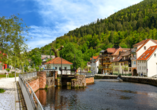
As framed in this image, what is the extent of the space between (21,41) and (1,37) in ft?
7.41

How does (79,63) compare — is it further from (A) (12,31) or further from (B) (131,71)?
(A) (12,31)

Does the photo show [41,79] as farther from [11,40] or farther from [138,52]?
[138,52]

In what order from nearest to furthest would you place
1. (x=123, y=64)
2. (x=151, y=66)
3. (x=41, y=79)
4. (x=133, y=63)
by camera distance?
(x=41, y=79) < (x=151, y=66) < (x=133, y=63) < (x=123, y=64)

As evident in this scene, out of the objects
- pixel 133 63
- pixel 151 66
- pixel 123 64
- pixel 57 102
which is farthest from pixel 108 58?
pixel 57 102

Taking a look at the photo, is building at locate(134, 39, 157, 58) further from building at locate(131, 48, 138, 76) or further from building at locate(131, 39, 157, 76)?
building at locate(131, 48, 138, 76)

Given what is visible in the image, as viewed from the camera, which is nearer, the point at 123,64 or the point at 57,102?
the point at 57,102

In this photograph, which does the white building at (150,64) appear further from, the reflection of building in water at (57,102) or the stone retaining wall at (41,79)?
the reflection of building in water at (57,102)

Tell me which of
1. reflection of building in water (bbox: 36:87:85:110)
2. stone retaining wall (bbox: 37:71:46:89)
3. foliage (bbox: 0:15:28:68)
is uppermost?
foliage (bbox: 0:15:28:68)

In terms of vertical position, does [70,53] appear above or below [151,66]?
above

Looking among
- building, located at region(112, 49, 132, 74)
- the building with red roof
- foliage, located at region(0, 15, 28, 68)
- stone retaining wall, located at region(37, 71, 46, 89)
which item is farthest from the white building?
foliage, located at region(0, 15, 28, 68)

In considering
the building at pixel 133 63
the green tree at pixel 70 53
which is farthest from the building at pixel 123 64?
the green tree at pixel 70 53

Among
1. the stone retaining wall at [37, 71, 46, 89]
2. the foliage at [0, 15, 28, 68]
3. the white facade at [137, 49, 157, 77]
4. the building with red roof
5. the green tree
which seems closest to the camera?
the foliage at [0, 15, 28, 68]

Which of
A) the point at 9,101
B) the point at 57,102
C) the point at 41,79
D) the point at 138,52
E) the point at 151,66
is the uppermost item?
the point at 138,52

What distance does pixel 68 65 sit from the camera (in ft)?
206
